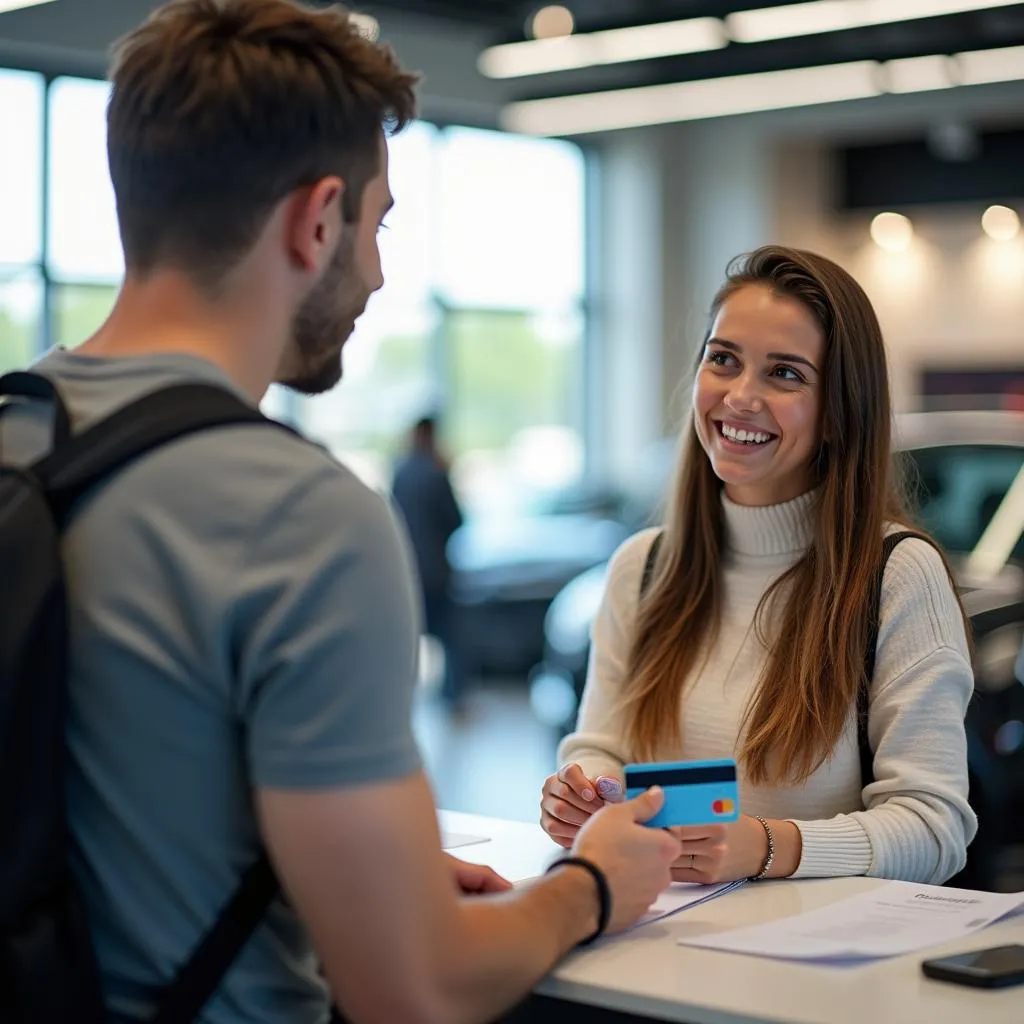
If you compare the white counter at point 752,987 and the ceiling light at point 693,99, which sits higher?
the ceiling light at point 693,99

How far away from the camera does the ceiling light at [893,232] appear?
42.5ft

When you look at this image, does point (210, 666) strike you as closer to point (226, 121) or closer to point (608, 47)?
point (226, 121)

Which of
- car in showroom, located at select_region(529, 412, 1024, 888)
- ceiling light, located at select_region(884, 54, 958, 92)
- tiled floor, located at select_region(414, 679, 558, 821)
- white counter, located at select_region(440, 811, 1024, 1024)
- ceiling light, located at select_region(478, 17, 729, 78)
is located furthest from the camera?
ceiling light, located at select_region(884, 54, 958, 92)

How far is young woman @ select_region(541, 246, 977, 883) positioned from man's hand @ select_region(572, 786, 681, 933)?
0.41 m

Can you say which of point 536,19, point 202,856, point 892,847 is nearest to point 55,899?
point 202,856

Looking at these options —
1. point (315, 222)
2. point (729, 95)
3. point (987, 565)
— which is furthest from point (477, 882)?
point (729, 95)

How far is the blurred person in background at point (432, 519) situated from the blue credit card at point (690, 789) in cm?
720

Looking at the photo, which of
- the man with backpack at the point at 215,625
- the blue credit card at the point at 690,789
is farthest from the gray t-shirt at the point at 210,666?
the blue credit card at the point at 690,789

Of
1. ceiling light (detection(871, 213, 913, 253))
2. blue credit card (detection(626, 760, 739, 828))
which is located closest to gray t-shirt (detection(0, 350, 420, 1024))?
blue credit card (detection(626, 760, 739, 828))

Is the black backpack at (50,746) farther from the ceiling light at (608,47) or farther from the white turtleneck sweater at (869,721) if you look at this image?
the ceiling light at (608,47)

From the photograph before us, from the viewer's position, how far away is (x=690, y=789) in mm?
1835

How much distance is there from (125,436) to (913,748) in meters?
1.33

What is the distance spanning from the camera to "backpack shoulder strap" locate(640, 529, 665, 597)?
8.73 feet

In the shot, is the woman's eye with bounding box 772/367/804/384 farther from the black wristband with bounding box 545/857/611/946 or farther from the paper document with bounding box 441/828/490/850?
the black wristband with bounding box 545/857/611/946
